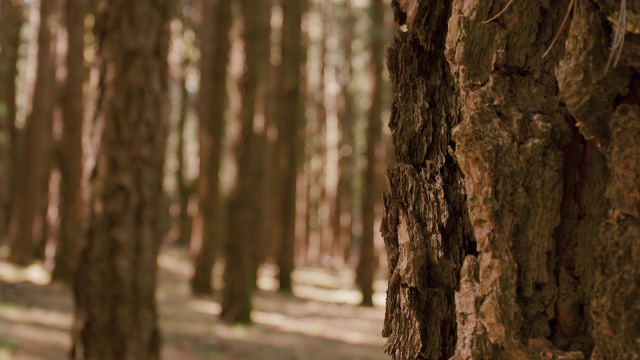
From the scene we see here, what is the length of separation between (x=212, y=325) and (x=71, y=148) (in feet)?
16.6

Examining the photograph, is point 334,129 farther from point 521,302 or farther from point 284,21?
point 521,302

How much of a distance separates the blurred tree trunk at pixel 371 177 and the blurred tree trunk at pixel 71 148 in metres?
6.60

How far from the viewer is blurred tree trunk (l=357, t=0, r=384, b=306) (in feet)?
59.2

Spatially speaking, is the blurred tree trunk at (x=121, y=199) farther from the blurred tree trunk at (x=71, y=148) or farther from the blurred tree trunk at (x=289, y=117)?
the blurred tree trunk at (x=289, y=117)

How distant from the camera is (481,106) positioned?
153 cm

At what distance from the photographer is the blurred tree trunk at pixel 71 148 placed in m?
15.5

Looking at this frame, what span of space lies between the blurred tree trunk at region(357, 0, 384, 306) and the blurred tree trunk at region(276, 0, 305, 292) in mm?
2269

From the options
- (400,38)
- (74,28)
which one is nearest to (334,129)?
(74,28)

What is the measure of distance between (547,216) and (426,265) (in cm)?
31

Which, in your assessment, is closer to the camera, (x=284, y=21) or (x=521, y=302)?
(x=521, y=302)

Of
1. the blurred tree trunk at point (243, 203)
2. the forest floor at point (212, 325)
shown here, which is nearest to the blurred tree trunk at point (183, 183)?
the forest floor at point (212, 325)

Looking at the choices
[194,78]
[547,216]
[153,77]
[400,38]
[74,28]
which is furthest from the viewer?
[194,78]

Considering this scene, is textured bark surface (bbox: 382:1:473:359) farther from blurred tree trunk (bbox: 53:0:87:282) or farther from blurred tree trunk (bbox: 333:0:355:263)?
blurred tree trunk (bbox: 333:0:355:263)

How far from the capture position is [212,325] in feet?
44.3
